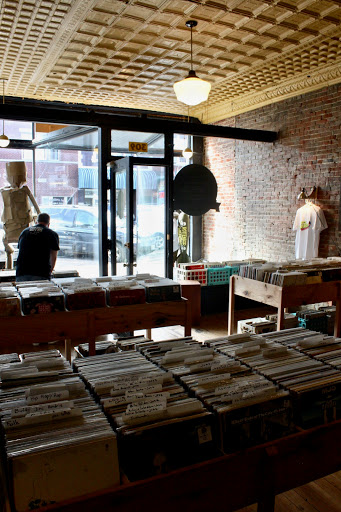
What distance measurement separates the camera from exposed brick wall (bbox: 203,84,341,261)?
Answer: 5.79 meters

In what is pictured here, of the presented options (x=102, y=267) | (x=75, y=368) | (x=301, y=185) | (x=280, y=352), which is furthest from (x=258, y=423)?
(x=301, y=185)

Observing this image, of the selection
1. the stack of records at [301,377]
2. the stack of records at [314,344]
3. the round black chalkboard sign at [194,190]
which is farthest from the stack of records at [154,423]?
the round black chalkboard sign at [194,190]

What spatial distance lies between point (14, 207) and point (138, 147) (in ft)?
6.81

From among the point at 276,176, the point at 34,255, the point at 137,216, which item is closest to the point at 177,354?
the point at 34,255

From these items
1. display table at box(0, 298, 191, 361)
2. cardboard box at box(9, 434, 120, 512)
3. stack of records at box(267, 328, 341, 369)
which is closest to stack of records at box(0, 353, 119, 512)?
cardboard box at box(9, 434, 120, 512)

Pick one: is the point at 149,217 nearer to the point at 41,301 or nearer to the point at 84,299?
the point at 84,299

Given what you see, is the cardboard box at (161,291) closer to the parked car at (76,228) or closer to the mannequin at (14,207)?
the mannequin at (14,207)

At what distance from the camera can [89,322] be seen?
2.92 metres

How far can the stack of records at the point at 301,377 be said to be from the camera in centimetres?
156

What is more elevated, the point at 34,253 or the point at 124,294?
the point at 34,253

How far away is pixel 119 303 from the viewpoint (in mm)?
3035

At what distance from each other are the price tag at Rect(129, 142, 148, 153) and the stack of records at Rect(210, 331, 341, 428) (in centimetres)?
418

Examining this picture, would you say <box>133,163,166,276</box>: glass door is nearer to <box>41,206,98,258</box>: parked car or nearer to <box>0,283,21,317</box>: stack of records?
<box>0,283,21,317</box>: stack of records

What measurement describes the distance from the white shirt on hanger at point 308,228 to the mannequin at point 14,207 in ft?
13.1
